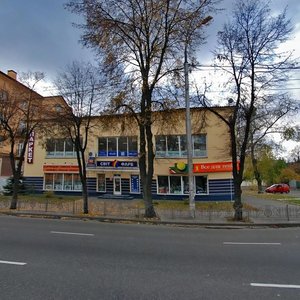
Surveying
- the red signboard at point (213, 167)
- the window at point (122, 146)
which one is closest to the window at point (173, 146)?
the red signboard at point (213, 167)

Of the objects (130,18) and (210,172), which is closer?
(130,18)

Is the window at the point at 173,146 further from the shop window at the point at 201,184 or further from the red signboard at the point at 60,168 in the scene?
the red signboard at the point at 60,168

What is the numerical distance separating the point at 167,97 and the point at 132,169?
15.4 metres

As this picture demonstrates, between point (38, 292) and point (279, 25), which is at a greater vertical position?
point (279, 25)

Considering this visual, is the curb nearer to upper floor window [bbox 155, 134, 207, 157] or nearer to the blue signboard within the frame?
the blue signboard

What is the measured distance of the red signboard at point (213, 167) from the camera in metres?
30.3

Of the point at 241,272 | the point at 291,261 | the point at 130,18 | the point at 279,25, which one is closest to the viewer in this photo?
the point at 241,272

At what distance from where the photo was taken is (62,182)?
1388 inches

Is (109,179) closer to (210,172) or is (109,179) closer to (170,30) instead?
(210,172)

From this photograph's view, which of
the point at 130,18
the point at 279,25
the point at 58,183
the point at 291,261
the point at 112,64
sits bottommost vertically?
the point at 291,261

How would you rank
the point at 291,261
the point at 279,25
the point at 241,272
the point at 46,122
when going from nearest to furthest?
the point at 241,272 → the point at 291,261 → the point at 279,25 → the point at 46,122

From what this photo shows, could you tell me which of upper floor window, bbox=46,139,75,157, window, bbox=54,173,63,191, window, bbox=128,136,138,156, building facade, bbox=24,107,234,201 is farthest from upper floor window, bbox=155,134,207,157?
window, bbox=54,173,63,191

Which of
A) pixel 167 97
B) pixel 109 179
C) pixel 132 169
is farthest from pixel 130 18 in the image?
pixel 109 179

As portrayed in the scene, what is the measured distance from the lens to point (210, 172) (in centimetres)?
3064
